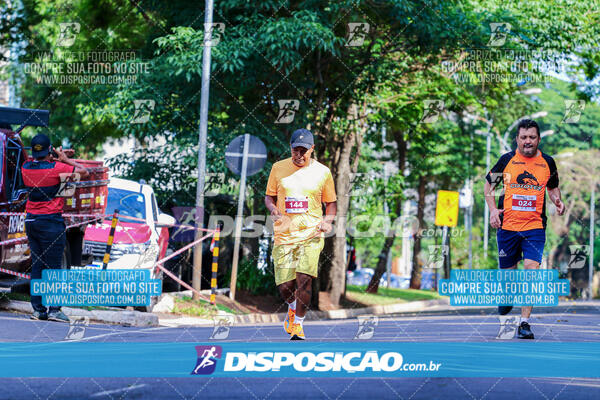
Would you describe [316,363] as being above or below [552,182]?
below

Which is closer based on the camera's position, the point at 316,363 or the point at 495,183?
the point at 316,363

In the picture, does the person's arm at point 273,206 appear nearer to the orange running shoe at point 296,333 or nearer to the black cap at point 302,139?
the black cap at point 302,139

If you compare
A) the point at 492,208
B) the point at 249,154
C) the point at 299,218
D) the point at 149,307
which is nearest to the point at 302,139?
the point at 299,218

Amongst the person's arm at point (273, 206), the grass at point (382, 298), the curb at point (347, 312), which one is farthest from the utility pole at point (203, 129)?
the grass at point (382, 298)

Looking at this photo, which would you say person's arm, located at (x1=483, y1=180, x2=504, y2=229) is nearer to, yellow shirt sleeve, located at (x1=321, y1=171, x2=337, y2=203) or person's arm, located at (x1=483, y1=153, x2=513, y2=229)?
person's arm, located at (x1=483, y1=153, x2=513, y2=229)

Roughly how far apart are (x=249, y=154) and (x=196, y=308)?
2.90 meters

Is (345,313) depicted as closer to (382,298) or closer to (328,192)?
(382,298)

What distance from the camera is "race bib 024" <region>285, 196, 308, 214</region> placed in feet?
27.8

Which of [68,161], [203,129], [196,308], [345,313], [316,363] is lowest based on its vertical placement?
[345,313]

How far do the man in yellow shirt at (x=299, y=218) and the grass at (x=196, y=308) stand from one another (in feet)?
25.9

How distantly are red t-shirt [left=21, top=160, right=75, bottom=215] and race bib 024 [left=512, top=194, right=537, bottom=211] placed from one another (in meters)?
5.27

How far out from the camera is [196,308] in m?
16.8

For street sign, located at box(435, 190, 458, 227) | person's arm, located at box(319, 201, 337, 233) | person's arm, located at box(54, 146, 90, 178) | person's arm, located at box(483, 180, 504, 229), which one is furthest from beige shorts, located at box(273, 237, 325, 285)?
street sign, located at box(435, 190, 458, 227)

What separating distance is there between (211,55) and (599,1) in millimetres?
13035
